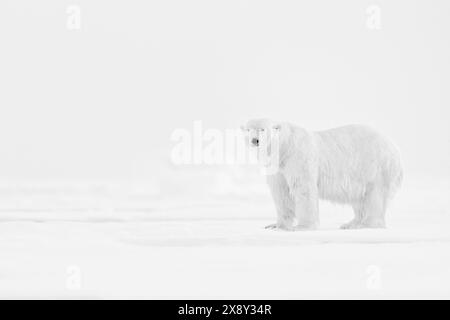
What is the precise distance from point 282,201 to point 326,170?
0.66 meters

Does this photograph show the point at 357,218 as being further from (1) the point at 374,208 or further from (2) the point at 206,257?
(2) the point at 206,257

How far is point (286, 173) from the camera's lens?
7941 millimetres

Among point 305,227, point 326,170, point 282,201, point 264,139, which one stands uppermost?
point 264,139

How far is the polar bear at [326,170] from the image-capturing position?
7777 mm

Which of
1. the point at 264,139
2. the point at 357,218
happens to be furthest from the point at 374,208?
the point at 264,139

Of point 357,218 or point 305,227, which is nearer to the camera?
point 305,227

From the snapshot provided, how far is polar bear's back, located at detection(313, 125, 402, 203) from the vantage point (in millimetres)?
8203

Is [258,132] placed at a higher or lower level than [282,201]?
higher

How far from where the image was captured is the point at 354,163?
8352 mm

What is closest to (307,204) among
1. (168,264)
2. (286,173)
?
(286,173)

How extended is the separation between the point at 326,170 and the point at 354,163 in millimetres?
422

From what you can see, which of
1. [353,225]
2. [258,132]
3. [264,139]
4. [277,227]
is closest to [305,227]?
[277,227]

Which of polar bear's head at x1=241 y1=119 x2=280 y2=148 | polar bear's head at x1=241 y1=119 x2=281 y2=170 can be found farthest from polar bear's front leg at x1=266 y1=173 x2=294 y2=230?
polar bear's head at x1=241 y1=119 x2=280 y2=148

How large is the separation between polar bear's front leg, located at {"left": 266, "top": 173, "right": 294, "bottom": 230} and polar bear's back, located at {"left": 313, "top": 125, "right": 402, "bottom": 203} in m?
0.42
